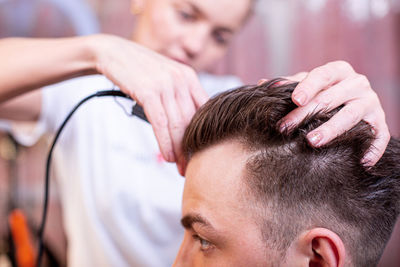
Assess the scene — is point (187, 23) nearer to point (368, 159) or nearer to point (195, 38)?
point (195, 38)

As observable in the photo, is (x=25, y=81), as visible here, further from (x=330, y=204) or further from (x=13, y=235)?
(x=13, y=235)

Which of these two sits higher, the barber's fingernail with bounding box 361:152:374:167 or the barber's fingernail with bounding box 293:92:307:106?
the barber's fingernail with bounding box 293:92:307:106

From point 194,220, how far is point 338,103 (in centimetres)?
34

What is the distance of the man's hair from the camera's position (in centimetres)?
72

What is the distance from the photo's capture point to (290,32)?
6.61 ft

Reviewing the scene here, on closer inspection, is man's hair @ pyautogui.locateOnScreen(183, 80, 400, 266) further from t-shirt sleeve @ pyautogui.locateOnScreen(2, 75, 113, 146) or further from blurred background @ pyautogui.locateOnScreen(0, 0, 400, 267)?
blurred background @ pyautogui.locateOnScreen(0, 0, 400, 267)

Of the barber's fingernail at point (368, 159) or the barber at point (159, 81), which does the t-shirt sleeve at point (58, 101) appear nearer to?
the barber at point (159, 81)

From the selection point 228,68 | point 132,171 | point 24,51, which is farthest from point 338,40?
point 24,51

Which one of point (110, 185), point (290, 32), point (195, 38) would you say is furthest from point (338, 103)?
point (290, 32)

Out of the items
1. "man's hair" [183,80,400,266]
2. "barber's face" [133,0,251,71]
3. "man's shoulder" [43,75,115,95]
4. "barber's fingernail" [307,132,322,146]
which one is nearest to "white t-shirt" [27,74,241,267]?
"man's shoulder" [43,75,115,95]

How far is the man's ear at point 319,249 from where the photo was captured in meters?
0.67

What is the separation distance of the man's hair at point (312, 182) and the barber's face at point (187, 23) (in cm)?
54

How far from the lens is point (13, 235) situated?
7.38ft

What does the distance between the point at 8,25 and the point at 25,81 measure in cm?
145
